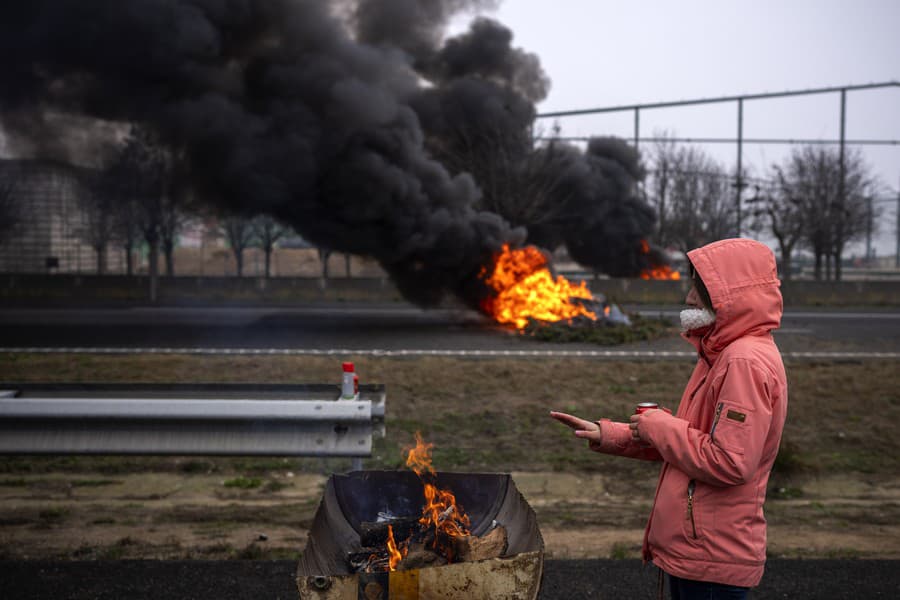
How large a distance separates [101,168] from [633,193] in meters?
15.9

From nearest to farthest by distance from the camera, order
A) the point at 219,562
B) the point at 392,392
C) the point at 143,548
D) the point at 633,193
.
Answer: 1. the point at 219,562
2. the point at 143,548
3. the point at 392,392
4. the point at 633,193

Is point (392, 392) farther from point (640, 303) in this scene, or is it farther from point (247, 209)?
point (640, 303)

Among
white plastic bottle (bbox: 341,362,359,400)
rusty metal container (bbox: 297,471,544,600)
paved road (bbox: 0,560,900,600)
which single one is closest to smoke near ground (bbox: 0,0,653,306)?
white plastic bottle (bbox: 341,362,359,400)

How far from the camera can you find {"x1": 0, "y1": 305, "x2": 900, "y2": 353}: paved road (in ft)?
41.6

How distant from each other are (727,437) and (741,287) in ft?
1.44

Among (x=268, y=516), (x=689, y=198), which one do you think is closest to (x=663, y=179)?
(x=689, y=198)

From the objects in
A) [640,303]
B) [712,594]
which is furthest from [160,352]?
[640,303]

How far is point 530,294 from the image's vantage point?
1639 centimetres

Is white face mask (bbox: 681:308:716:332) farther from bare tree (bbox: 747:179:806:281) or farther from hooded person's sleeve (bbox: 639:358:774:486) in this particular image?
bare tree (bbox: 747:179:806:281)

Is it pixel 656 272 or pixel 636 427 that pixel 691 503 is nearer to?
pixel 636 427

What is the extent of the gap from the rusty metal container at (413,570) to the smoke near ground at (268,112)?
14.5 meters

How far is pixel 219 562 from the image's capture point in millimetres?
4223

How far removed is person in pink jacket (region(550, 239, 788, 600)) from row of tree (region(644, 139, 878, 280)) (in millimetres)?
24979

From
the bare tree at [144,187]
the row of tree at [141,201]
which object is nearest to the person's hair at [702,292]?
the row of tree at [141,201]
